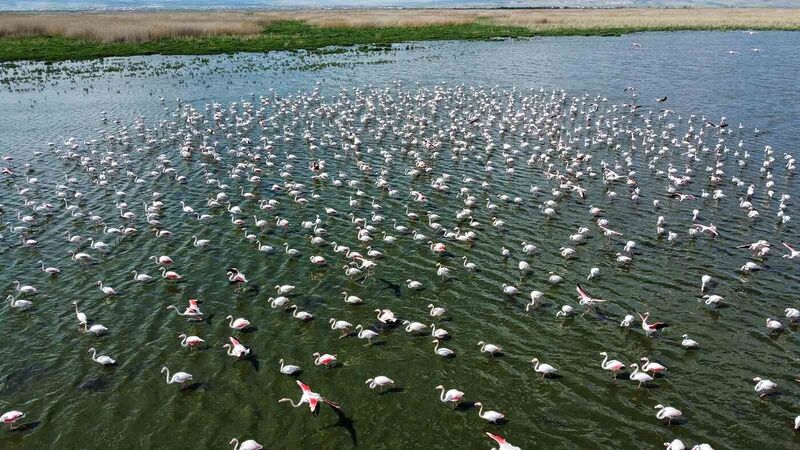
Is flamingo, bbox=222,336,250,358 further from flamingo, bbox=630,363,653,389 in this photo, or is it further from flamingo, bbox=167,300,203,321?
flamingo, bbox=630,363,653,389

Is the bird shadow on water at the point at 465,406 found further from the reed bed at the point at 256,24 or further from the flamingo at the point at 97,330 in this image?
the reed bed at the point at 256,24

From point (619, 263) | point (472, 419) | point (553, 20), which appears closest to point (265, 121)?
point (619, 263)

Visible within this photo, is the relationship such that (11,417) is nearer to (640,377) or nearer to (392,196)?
(640,377)

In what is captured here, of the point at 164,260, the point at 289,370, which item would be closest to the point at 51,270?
the point at 164,260

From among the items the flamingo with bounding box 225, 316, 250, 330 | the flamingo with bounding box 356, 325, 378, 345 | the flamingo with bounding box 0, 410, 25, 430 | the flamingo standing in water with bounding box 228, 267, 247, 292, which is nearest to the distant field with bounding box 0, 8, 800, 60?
the flamingo standing in water with bounding box 228, 267, 247, 292

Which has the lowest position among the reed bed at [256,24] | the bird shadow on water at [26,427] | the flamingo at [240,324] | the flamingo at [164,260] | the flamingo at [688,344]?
the bird shadow on water at [26,427]

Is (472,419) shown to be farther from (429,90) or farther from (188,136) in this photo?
(429,90)

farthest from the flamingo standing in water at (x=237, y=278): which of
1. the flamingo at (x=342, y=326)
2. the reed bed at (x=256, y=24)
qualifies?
the reed bed at (x=256, y=24)
